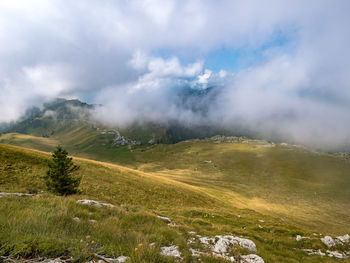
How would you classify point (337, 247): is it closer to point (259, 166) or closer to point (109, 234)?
point (109, 234)

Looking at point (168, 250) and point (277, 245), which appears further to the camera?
point (277, 245)

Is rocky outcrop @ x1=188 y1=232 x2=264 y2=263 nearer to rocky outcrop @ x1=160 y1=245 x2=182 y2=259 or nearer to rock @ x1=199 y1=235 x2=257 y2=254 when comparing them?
rock @ x1=199 y1=235 x2=257 y2=254

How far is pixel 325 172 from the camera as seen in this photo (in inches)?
5714

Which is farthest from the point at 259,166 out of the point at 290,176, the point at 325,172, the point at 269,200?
the point at 269,200

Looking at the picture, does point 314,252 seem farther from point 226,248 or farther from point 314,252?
point 226,248

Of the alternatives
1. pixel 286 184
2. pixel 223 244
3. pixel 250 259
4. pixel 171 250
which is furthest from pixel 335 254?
→ pixel 286 184

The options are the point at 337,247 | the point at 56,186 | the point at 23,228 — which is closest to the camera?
the point at 23,228

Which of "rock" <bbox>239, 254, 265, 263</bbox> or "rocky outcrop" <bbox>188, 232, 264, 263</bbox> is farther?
"rock" <bbox>239, 254, 265, 263</bbox>

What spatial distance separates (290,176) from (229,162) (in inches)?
2370

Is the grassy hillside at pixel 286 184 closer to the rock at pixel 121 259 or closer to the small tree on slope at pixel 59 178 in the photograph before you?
the small tree on slope at pixel 59 178

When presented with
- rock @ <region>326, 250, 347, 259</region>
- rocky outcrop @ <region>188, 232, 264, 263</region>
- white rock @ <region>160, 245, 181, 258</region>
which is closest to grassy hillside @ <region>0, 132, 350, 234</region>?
rock @ <region>326, 250, 347, 259</region>

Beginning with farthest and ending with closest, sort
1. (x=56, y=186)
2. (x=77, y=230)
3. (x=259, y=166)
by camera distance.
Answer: (x=259, y=166) < (x=56, y=186) < (x=77, y=230)

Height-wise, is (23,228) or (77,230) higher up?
(23,228)

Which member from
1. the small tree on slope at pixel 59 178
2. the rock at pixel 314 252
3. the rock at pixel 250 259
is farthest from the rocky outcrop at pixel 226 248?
the small tree on slope at pixel 59 178
